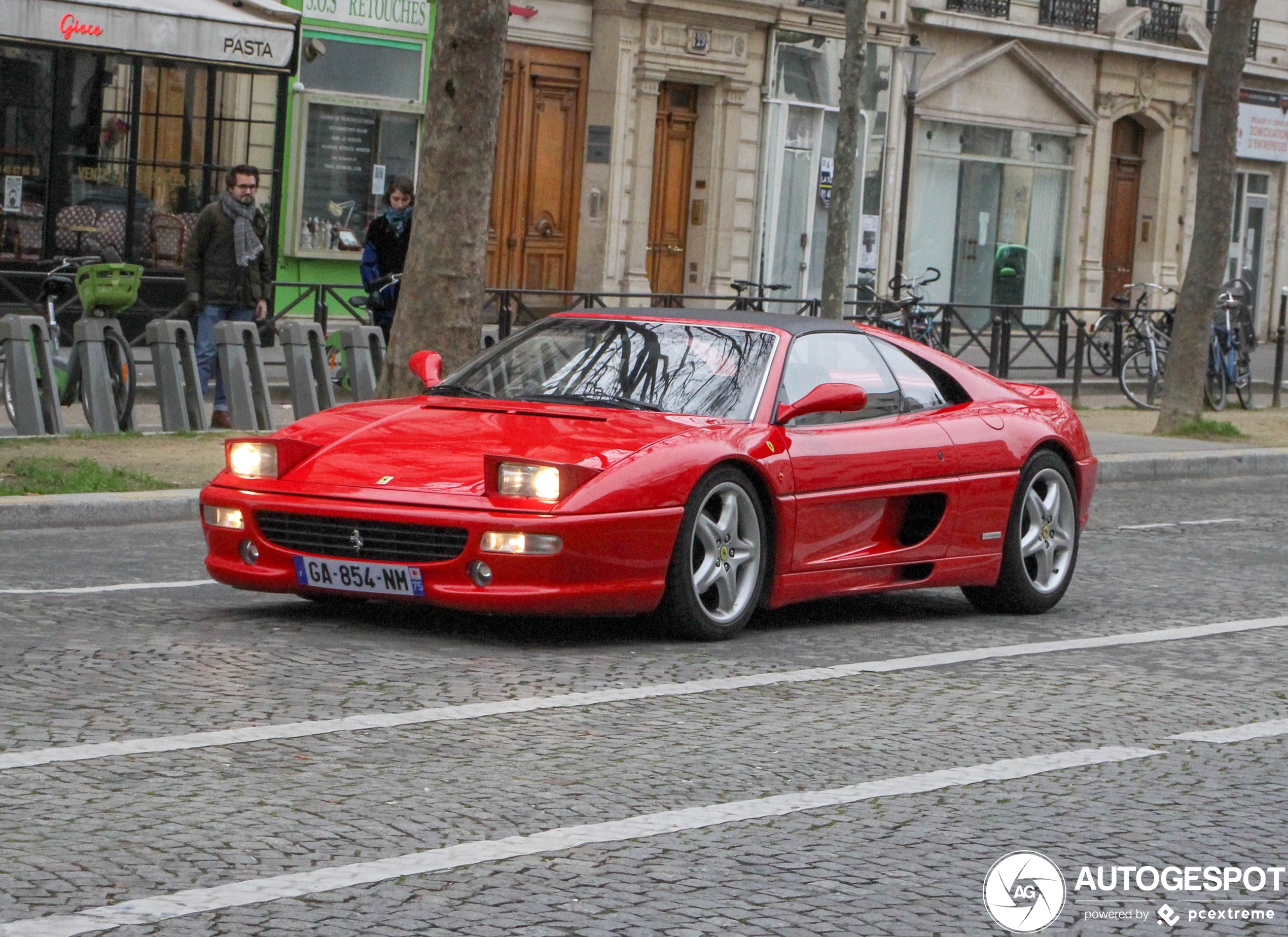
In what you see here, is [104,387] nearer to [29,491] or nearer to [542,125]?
[29,491]

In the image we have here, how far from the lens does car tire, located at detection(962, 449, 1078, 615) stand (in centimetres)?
955

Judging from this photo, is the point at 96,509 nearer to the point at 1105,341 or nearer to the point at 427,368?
the point at 427,368

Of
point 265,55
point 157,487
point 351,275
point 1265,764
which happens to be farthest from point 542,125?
point 1265,764

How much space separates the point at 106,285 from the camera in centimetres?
1545

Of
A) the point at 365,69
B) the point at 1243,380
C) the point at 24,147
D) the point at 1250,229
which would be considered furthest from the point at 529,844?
the point at 1250,229

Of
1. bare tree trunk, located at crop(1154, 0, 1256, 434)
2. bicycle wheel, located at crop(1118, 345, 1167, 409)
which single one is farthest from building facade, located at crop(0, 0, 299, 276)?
bicycle wheel, located at crop(1118, 345, 1167, 409)

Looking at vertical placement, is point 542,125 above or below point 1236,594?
above

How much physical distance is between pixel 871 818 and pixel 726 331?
374cm

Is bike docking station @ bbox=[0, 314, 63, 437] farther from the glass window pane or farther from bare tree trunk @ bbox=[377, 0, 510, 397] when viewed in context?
the glass window pane

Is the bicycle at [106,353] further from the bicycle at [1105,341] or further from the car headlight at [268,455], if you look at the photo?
the bicycle at [1105,341]

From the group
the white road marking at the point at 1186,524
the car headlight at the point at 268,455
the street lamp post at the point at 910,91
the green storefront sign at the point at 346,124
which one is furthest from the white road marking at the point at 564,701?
the street lamp post at the point at 910,91

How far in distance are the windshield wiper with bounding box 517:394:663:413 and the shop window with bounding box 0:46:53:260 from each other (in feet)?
49.4

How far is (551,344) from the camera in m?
9.19

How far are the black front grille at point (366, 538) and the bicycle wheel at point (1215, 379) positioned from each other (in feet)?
56.9
